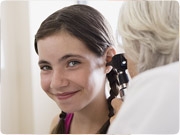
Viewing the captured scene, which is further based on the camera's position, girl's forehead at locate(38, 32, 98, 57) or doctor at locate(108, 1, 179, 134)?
girl's forehead at locate(38, 32, 98, 57)

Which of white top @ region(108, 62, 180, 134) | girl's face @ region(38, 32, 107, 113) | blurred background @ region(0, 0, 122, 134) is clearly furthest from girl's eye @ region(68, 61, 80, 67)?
white top @ region(108, 62, 180, 134)

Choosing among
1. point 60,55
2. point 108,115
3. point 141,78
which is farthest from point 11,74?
point 141,78

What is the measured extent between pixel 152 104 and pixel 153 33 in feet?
0.46

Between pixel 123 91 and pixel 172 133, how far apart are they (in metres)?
0.18

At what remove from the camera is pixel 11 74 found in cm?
70

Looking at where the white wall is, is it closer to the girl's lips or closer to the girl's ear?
the girl's lips

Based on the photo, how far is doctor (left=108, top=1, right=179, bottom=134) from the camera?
0.36 metres

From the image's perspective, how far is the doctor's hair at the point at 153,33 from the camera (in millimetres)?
422

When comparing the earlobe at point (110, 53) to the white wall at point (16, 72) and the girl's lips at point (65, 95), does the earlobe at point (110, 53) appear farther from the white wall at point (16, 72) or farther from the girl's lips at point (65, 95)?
the white wall at point (16, 72)

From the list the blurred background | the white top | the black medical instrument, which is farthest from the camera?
the blurred background

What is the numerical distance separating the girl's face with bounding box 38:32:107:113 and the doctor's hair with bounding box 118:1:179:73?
170 mm

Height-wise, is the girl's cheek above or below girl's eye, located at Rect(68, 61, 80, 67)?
below

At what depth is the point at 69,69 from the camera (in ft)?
1.92

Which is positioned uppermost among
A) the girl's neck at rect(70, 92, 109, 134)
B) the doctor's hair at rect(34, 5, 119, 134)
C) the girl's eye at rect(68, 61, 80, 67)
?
the doctor's hair at rect(34, 5, 119, 134)
